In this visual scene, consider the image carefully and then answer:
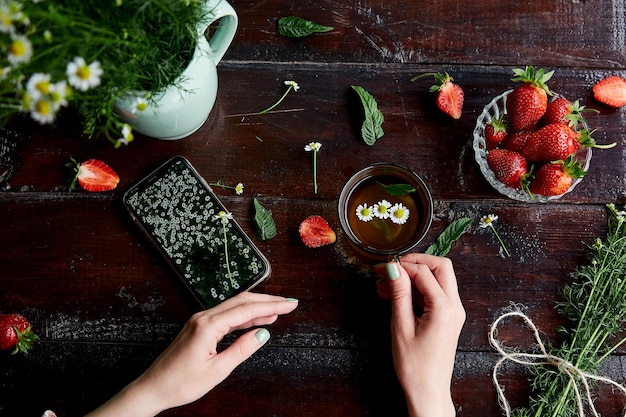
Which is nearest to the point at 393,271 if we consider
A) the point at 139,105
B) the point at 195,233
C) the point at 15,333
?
the point at 195,233

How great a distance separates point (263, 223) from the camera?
3.84 ft

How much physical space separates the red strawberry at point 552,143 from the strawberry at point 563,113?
20 millimetres

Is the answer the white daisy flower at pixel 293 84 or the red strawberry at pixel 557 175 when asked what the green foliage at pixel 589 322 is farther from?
the white daisy flower at pixel 293 84

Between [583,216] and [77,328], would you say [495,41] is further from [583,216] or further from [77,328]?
[77,328]

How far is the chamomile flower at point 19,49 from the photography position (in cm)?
74

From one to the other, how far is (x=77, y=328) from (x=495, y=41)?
96cm

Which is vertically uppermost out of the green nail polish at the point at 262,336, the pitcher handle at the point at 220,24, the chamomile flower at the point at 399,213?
the pitcher handle at the point at 220,24

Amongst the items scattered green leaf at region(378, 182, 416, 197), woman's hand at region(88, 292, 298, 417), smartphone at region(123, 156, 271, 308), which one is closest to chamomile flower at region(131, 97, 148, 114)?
smartphone at region(123, 156, 271, 308)

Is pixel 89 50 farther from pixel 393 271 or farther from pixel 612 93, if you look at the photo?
pixel 612 93

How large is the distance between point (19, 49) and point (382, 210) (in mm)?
662

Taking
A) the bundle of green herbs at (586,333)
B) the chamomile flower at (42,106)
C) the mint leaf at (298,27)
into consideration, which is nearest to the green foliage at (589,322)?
the bundle of green herbs at (586,333)

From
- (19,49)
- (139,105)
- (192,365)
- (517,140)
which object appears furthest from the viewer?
(517,140)

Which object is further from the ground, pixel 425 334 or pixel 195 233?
pixel 195 233

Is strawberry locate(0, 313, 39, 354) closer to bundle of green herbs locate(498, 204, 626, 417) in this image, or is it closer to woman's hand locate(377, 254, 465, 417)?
woman's hand locate(377, 254, 465, 417)
